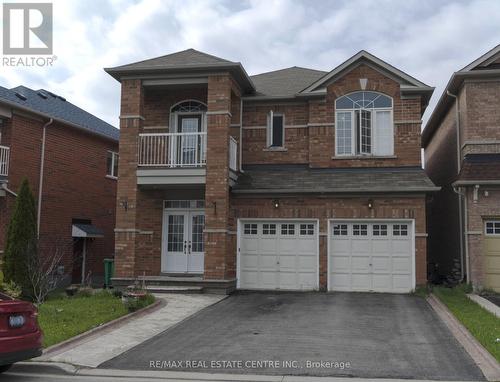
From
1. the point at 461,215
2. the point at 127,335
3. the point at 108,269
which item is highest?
the point at 461,215

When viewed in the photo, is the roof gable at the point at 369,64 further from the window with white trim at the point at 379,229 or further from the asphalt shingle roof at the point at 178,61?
the window with white trim at the point at 379,229

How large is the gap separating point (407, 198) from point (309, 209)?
2826 mm

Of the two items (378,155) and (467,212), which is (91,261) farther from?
(467,212)

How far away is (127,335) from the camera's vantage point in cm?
1053

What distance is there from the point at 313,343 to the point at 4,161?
40.3 ft

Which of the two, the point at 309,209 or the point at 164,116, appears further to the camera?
the point at 164,116

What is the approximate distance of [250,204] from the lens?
1694 cm

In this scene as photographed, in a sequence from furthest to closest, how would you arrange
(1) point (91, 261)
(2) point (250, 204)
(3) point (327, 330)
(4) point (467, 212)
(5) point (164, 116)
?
1. (1) point (91, 261)
2. (5) point (164, 116)
3. (2) point (250, 204)
4. (4) point (467, 212)
5. (3) point (327, 330)

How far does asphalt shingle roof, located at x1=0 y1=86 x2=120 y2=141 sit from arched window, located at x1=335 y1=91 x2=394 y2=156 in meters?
9.41

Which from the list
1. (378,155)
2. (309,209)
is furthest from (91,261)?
(378,155)

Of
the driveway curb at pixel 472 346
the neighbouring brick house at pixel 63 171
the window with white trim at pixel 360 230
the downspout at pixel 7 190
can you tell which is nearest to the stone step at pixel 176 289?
the neighbouring brick house at pixel 63 171

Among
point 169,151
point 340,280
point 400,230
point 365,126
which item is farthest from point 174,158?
point 400,230

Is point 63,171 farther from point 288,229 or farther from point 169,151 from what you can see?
point 288,229

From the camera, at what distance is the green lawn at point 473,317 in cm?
929
